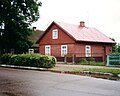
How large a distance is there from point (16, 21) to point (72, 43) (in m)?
8.86

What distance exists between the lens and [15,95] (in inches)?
363

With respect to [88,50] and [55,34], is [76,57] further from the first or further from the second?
[55,34]

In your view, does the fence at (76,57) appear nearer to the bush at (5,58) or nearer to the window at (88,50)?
the window at (88,50)

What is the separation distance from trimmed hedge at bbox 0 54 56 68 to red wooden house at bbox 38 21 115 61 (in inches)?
402

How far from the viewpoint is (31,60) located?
79.0ft

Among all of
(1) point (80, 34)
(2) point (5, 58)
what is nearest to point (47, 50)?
(1) point (80, 34)

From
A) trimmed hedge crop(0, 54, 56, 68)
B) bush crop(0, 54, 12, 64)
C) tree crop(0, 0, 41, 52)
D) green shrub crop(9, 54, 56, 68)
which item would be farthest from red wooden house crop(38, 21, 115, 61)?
green shrub crop(9, 54, 56, 68)

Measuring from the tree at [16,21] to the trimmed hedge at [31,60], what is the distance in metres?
9.55

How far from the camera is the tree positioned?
1436 inches

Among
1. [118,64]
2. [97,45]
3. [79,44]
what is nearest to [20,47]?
[79,44]

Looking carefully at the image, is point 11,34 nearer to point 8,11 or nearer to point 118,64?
point 8,11

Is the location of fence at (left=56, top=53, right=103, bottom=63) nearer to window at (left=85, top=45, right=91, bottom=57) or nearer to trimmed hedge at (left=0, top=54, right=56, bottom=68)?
window at (left=85, top=45, right=91, bottom=57)

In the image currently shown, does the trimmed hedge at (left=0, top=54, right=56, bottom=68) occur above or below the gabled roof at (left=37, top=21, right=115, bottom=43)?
below

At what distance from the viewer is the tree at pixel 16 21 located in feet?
120
